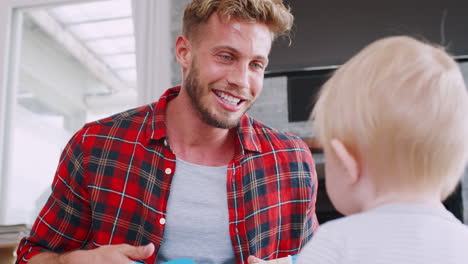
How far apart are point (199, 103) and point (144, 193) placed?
298 mm

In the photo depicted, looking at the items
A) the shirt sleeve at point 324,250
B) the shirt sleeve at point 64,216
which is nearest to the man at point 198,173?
the shirt sleeve at point 64,216

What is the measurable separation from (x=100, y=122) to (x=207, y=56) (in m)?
0.34

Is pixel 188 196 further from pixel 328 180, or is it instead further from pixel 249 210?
pixel 328 180

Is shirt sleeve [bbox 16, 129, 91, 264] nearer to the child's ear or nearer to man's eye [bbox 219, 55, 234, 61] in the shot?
man's eye [bbox 219, 55, 234, 61]

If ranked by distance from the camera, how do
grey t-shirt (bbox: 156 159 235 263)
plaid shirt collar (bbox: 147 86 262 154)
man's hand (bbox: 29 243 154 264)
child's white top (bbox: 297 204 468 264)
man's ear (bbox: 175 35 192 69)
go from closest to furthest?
child's white top (bbox: 297 204 468 264), man's hand (bbox: 29 243 154 264), grey t-shirt (bbox: 156 159 235 263), plaid shirt collar (bbox: 147 86 262 154), man's ear (bbox: 175 35 192 69)

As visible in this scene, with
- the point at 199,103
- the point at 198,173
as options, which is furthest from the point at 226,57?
the point at 198,173

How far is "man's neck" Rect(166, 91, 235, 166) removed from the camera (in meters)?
1.38

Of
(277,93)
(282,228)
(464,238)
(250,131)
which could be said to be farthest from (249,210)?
(277,93)

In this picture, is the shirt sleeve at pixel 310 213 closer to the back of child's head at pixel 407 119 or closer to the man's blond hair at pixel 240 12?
the man's blond hair at pixel 240 12

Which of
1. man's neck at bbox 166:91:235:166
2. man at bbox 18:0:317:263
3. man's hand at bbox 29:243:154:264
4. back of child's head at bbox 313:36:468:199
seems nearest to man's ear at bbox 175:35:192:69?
man at bbox 18:0:317:263

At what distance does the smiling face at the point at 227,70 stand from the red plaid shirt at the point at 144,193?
3.3 inches

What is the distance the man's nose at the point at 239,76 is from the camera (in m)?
1.37

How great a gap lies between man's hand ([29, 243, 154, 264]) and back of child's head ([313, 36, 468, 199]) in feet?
1.61

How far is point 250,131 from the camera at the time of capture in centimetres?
141
